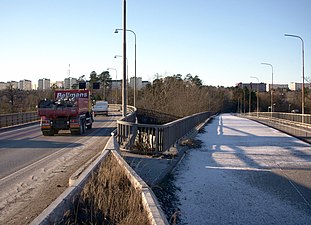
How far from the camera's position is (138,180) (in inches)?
297

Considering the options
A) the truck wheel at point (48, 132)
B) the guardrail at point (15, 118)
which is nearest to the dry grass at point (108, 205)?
the truck wheel at point (48, 132)

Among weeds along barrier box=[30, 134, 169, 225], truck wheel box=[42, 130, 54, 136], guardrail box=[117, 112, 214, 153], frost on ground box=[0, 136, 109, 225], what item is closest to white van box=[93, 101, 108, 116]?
truck wheel box=[42, 130, 54, 136]

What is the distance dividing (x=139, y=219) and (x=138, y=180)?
6.34ft

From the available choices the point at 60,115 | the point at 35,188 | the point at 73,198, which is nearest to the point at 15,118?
the point at 60,115

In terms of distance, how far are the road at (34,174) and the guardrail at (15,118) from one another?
1408 cm

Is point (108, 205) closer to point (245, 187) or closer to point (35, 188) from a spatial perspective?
point (35, 188)

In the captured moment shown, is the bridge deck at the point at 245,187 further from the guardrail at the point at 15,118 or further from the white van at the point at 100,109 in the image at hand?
the white van at the point at 100,109

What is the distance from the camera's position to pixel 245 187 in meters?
10.9

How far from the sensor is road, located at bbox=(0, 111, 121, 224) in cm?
771

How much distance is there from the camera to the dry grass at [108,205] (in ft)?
19.3

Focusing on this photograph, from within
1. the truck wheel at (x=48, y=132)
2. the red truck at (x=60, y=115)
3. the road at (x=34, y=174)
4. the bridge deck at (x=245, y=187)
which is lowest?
the bridge deck at (x=245, y=187)

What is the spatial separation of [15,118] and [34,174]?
26199 millimetres

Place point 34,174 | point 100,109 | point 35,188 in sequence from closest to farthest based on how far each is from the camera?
point 35,188
point 34,174
point 100,109

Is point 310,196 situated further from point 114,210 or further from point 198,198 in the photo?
point 114,210
